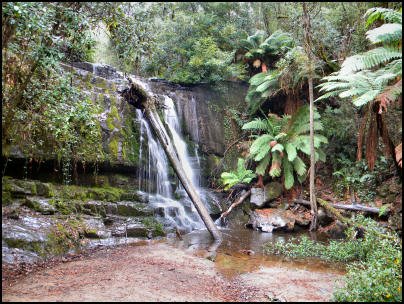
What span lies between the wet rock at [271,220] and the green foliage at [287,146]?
0.94 meters

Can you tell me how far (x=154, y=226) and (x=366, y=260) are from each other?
4.86 m

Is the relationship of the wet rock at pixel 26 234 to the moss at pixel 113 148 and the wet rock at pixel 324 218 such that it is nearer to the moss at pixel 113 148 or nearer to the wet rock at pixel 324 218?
the moss at pixel 113 148

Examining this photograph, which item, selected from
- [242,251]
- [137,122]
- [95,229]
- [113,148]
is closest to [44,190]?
[95,229]

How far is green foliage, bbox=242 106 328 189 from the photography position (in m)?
10.3

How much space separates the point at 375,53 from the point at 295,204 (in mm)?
6106

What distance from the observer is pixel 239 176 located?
1136cm

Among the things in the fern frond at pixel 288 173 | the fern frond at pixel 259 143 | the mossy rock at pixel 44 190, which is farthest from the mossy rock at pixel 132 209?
the fern frond at pixel 288 173

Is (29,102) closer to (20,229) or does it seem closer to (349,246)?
(20,229)

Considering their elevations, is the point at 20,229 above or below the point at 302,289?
above

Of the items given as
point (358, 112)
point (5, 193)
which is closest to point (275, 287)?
point (5, 193)

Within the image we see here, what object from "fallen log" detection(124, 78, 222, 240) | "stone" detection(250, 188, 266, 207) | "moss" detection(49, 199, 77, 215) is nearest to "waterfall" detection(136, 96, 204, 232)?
"fallen log" detection(124, 78, 222, 240)

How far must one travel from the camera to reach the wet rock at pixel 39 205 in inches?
269

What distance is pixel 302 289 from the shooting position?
14.9 feet

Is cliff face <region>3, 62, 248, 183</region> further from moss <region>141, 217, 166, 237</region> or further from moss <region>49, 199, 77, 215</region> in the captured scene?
moss <region>141, 217, 166, 237</region>
